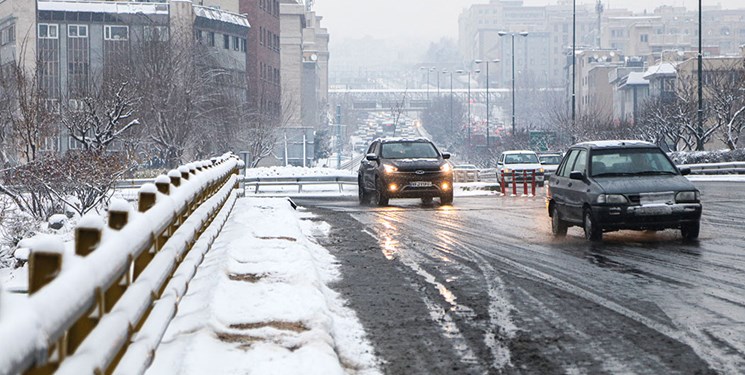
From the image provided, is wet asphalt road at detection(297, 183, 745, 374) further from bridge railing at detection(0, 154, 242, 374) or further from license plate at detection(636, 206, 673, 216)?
bridge railing at detection(0, 154, 242, 374)

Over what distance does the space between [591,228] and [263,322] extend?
860cm

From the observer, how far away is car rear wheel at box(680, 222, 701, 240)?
604 inches

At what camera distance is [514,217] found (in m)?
22.1

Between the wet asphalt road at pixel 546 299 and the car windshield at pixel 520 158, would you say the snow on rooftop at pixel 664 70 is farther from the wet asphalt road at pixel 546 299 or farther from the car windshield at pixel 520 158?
the wet asphalt road at pixel 546 299

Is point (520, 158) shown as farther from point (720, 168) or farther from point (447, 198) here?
point (447, 198)

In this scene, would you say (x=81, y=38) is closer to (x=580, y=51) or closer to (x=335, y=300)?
(x=335, y=300)

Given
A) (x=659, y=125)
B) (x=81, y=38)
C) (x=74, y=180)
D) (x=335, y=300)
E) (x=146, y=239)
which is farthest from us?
(x=81, y=38)

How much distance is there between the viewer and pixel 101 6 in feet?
268

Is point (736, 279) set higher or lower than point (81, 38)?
lower

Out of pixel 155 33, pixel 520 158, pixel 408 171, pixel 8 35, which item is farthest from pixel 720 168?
pixel 8 35

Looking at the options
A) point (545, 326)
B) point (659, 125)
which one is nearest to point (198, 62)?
point (659, 125)

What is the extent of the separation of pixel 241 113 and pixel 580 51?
3736 inches

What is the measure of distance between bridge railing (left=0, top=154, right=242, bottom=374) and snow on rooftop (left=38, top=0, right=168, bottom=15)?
76436 millimetres

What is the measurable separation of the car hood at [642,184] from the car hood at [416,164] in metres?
11.4
